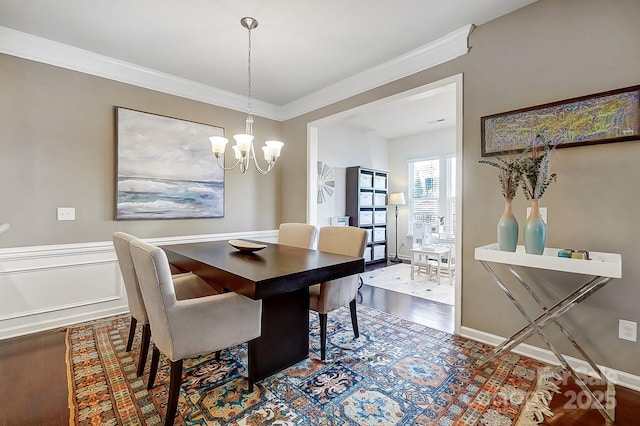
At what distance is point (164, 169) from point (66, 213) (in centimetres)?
102

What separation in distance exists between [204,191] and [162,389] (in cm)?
246

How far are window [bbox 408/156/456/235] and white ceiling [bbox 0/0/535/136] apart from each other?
3454 millimetres

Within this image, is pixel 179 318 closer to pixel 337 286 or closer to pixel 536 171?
pixel 337 286

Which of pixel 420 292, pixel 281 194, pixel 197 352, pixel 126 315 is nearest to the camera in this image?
pixel 197 352

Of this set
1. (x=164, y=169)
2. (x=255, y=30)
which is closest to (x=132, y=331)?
(x=164, y=169)

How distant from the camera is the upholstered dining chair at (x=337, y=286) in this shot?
227 cm

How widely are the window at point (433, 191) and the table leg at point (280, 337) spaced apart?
4605 millimetres

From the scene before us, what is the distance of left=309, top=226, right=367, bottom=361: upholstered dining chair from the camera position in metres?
2.27

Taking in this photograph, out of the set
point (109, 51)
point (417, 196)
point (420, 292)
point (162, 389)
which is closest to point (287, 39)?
point (109, 51)

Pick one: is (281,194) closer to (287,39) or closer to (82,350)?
(287,39)

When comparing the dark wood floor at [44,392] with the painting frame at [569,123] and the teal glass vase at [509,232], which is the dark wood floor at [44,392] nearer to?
the teal glass vase at [509,232]

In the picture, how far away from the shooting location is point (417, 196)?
645 centimetres

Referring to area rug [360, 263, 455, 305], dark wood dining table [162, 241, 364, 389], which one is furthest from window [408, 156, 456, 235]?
dark wood dining table [162, 241, 364, 389]

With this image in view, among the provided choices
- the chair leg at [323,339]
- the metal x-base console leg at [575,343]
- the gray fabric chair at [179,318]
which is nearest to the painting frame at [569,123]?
the metal x-base console leg at [575,343]
